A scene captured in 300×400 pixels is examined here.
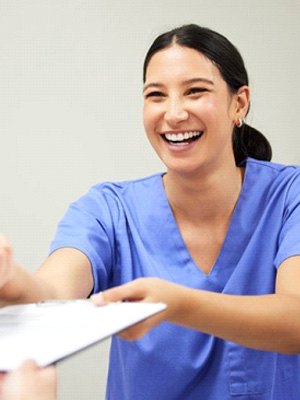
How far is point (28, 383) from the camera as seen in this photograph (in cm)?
50

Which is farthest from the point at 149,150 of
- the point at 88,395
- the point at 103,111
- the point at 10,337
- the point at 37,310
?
the point at 10,337

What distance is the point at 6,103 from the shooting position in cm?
173

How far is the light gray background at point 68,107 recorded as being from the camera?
173 cm

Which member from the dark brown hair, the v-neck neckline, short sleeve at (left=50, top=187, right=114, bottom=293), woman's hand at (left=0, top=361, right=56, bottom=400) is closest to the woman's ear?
the dark brown hair

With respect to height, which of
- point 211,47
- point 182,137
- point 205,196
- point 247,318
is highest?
point 211,47

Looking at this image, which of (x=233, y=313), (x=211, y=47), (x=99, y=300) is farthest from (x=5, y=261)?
(x=211, y=47)

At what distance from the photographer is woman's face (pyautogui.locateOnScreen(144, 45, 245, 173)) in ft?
3.54

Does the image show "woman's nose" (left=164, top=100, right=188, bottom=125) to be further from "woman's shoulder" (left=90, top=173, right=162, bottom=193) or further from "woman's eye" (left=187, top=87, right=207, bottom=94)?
"woman's shoulder" (left=90, top=173, right=162, bottom=193)

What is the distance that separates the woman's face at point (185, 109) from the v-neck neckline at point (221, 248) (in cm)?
8

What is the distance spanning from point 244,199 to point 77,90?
0.74 metres

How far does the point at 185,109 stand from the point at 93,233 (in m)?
0.24

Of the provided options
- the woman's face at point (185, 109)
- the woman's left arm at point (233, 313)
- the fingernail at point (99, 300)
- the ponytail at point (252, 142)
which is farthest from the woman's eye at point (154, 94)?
Answer: the fingernail at point (99, 300)

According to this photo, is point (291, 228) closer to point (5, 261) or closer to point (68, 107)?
point (5, 261)

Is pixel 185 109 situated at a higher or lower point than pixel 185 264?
higher
